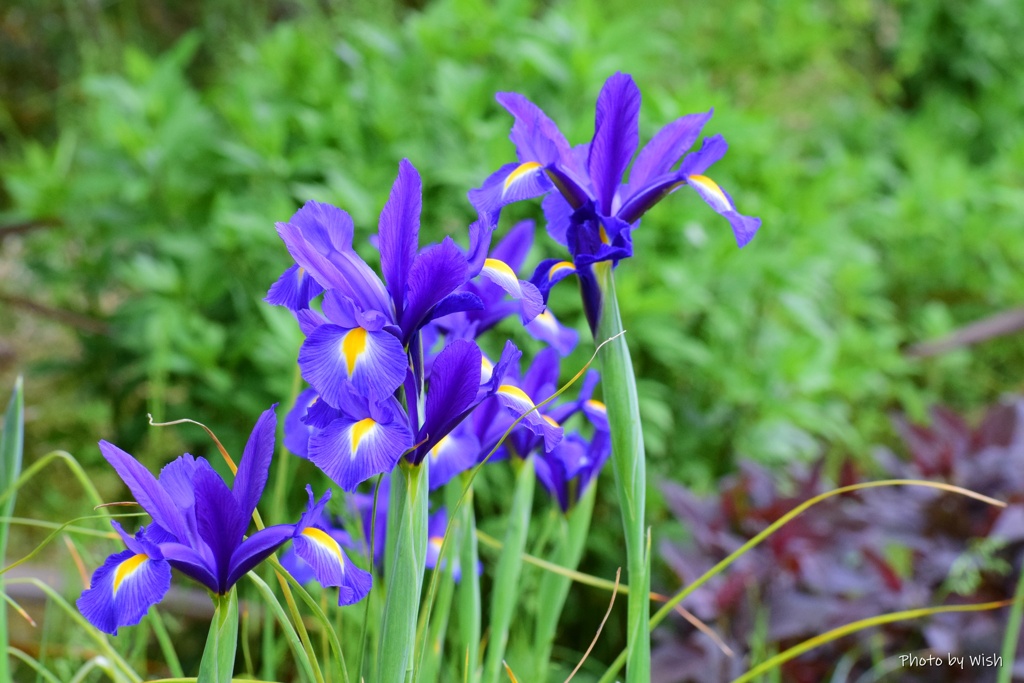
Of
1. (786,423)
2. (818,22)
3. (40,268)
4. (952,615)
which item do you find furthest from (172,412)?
(818,22)

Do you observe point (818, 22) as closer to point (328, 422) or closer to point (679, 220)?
point (679, 220)

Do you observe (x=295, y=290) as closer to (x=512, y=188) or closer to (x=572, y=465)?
(x=512, y=188)

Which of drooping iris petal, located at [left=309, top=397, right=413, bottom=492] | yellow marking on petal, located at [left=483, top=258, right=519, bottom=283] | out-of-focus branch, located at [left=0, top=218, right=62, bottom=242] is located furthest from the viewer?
out-of-focus branch, located at [left=0, top=218, right=62, bottom=242]

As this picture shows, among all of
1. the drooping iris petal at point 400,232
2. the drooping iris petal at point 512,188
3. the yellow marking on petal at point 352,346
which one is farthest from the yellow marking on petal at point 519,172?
the yellow marking on petal at point 352,346

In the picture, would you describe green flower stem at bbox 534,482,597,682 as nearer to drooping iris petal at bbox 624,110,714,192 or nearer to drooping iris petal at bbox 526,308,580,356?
drooping iris petal at bbox 526,308,580,356

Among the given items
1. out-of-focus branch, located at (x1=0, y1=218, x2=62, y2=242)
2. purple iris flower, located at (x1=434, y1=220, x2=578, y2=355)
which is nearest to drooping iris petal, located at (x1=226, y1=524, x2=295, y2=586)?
purple iris flower, located at (x1=434, y1=220, x2=578, y2=355)

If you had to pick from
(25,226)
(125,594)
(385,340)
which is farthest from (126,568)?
(25,226)
